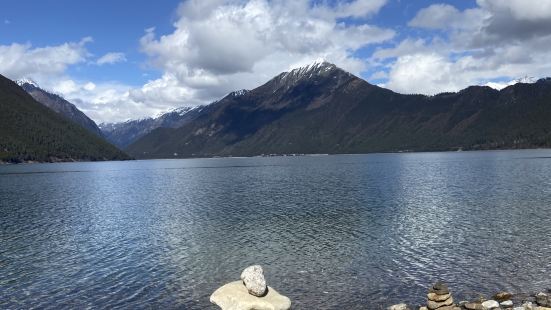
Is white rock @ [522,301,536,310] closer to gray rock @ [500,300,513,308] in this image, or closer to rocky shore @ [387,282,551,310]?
rocky shore @ [387,282,551,310]

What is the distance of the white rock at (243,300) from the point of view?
114 feet

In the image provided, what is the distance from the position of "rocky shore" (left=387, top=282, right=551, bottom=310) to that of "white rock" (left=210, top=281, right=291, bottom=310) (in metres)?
9.13

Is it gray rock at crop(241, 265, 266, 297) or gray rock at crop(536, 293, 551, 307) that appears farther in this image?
gray rock at crop(241, 265, 266, 297)

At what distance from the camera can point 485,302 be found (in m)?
35.7

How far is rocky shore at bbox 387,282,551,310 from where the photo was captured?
35156 millimetres

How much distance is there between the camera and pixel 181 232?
236 ft

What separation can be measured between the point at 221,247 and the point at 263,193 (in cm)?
7034

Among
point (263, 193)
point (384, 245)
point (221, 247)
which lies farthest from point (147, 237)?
point (263, 193)

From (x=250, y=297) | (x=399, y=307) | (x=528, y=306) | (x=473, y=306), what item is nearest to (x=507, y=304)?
(x=528, y=306)

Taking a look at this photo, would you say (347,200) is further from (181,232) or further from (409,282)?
(409,282)

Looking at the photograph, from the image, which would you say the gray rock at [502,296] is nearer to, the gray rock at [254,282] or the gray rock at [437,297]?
the gray rock at [437,297]

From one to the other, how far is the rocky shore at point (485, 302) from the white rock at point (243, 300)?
9.13 meters

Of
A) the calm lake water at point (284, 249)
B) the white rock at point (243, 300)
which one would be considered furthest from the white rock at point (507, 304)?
Result: the white rock at point (243, 300)

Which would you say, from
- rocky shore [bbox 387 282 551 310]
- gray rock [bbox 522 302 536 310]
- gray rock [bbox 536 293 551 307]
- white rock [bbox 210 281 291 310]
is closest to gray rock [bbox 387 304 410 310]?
rocky shore [bbox 387 282 551 310]
